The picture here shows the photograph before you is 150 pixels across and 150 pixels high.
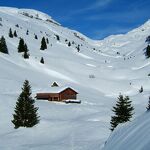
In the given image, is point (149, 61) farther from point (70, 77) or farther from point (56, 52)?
point (70, 77)

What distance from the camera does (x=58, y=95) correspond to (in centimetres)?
8031

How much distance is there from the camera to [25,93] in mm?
47562

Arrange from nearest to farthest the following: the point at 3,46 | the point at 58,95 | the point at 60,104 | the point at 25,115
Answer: the point at 25,115
the point at 60,104
the point at 58,95
the point at 3,46

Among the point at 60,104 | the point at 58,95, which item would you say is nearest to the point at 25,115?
the point at 60,104

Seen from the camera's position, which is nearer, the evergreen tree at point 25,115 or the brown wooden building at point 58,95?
the evergreen tree at point 25,115

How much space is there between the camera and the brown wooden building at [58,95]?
80.3 metres

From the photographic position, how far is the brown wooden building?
263 ft

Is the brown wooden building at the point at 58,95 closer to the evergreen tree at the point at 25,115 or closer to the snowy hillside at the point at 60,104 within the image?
the snowy hillside at the point at 60,104

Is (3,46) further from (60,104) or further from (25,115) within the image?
(25,115)

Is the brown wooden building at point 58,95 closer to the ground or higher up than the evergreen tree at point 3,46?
closer to the ground

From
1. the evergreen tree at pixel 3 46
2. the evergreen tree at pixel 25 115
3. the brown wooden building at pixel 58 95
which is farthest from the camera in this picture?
the evergreen tree at pixel 3 46

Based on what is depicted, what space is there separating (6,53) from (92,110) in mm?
52539

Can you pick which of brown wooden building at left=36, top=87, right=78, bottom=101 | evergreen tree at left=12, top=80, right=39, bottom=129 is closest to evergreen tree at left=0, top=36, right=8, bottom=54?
brown wooden building at left=36, top=87, right=78, bottom=101

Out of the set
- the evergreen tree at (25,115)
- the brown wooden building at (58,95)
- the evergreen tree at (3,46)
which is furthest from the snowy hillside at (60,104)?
the evergreen tree at (3,46)
